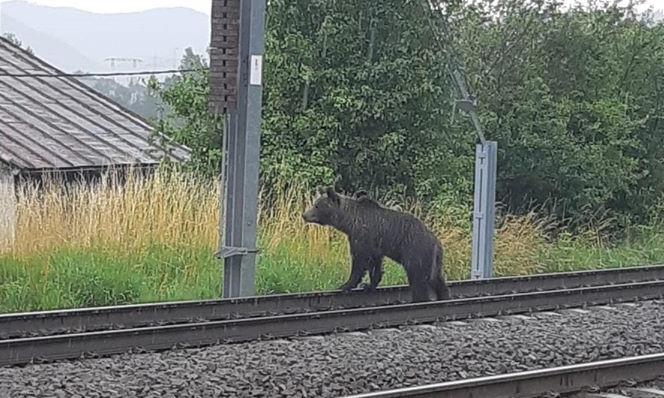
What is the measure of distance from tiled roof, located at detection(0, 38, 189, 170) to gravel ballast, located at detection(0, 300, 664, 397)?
33.5ft

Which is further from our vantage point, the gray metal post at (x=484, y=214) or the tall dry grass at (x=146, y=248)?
the gray metal post at (x=484, y=214)

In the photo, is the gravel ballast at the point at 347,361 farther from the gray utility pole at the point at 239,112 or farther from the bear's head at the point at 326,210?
the gray utility pole at the point at 239,112

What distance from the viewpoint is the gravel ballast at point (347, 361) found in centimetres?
818

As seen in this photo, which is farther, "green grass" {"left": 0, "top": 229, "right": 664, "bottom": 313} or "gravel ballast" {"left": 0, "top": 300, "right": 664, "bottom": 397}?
"green grass" {"left": 0, "top": 229, "right": 664, "bottom": 313}

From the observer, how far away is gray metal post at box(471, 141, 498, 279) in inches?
610

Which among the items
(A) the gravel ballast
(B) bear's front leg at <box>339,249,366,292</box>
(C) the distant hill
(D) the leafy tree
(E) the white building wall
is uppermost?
(C) the distant hill

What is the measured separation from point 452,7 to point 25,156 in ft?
26.1

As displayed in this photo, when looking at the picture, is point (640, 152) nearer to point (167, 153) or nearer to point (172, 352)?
point (167, 153)

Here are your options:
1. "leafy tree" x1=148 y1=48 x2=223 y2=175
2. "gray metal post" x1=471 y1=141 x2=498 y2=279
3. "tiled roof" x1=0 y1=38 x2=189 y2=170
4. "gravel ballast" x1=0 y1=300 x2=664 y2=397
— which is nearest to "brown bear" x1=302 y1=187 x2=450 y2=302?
"gravel ballast" x1=0 y1=300 x2=664 y2=397

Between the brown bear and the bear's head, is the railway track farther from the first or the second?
the bear's head

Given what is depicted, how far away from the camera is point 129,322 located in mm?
11094

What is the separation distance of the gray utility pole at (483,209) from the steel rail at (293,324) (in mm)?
1951

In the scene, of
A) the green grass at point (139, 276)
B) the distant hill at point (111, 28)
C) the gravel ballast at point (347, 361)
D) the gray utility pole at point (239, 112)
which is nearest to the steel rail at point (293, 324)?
the gravel ballast at point (347, 361)

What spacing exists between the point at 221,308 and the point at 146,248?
292 centimetres
